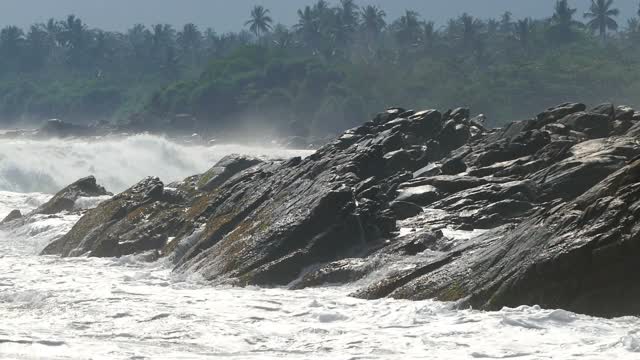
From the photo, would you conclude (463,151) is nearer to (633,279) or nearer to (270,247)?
(270,247)

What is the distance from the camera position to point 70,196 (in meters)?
54.3

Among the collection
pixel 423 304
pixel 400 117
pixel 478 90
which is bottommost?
pixel 423 304

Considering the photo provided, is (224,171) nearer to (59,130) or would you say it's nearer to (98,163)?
(98,163)

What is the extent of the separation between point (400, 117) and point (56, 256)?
60.1 feet

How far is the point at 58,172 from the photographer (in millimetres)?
96875

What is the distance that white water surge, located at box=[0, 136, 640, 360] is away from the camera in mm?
18469

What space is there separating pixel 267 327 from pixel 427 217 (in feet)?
38.9

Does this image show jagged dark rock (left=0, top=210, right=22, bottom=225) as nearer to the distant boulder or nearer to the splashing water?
the splashing water

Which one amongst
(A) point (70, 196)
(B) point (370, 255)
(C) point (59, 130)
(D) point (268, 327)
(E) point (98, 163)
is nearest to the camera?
(D) point (268, 327)

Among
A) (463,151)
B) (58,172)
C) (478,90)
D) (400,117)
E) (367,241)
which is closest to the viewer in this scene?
(367,241)

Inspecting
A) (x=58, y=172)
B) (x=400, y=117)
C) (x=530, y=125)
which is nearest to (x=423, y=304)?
(x=530, y=125)

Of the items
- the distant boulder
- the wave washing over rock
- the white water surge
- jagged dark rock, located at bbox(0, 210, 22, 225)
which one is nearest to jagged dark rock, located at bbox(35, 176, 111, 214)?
jagged dark rock, located at bbox(0, 210, 22, 225)

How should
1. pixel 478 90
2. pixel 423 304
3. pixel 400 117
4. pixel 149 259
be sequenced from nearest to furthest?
pixel 423 304, pixel 149 259, pixel 400 117, pixel 478 90

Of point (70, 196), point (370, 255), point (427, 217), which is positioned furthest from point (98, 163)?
point (370, 255)
